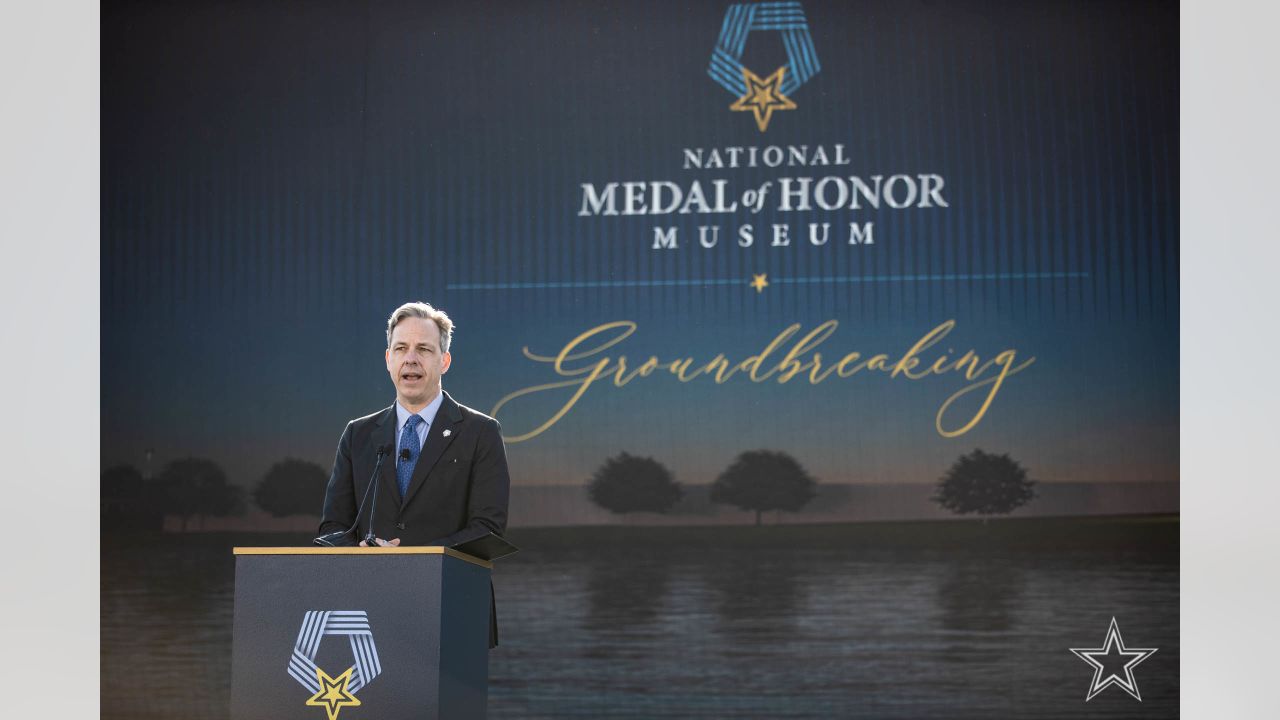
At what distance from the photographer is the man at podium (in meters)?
4.25

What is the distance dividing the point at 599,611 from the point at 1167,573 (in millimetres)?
2052

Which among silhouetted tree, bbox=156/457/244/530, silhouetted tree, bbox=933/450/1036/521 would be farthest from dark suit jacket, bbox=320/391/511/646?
silhouetted tree, bbox=933/450/1036/521

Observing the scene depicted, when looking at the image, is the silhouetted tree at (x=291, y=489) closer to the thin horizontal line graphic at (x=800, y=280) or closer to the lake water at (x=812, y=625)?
the lake water at (x=812, y=625)

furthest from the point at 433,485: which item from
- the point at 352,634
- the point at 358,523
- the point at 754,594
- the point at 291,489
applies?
the point at 291,489

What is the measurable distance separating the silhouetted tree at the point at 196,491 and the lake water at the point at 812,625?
43 cm

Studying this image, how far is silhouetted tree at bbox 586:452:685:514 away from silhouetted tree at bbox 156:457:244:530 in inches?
54.5

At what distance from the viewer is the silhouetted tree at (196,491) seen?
250 inches

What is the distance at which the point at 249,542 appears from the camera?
630 cm

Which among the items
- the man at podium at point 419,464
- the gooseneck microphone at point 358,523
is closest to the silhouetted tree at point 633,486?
the man at podium at point 419,464

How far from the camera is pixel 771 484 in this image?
611 cm

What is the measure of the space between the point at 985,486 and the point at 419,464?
2544 mm

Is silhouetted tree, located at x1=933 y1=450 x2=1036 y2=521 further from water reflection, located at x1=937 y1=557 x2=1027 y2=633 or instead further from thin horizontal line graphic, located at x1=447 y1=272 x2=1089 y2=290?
thin horizontal line graphic, located at x1=447 y1=272 x2=1089 y2=290

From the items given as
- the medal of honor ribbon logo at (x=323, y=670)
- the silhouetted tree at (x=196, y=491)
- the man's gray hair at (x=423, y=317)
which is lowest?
the medal of honor ribbon logo at (x=323, y=670)
